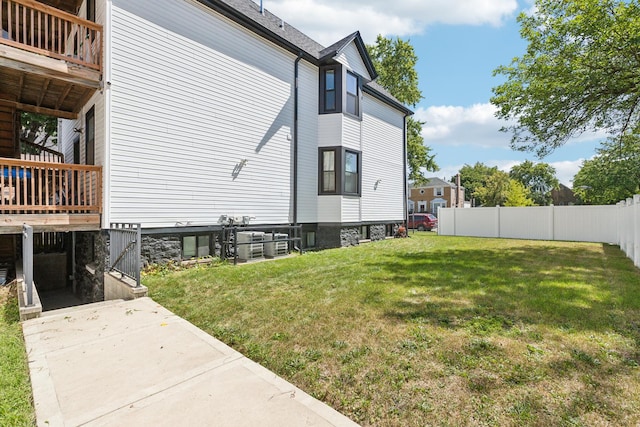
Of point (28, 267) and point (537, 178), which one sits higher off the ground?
point (537, 178)

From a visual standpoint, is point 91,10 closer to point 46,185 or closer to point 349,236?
point 46,185

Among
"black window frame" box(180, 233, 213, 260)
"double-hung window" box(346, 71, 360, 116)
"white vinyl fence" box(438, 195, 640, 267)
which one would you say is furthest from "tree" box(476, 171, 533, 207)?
"black window frame" box(180, 233, 213, 260)

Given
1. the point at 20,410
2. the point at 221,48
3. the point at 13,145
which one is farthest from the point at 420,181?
the point at 20,410

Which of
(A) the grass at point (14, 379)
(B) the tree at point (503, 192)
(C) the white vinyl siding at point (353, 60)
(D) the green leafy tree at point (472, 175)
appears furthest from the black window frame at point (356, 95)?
(D) the green leafy tree at point (472, 175)

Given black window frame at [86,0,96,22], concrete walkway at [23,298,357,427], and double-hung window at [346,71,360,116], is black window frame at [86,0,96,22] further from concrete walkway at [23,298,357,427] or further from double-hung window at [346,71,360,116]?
double-hung window at [346,71,360,116]

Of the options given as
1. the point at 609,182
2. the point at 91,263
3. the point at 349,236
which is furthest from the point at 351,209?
the point at 609,182

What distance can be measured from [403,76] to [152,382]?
86.4 feet

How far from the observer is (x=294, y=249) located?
461 inches

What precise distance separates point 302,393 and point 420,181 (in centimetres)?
2576

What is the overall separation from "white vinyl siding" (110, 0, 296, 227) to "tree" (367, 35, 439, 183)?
15.9 meters

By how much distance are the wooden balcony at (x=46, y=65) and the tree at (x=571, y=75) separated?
12.9 metres

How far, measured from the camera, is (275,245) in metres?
10.2

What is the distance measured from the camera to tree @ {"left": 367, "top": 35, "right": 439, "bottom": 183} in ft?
80.6

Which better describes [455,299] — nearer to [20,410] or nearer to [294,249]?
[20,410]
